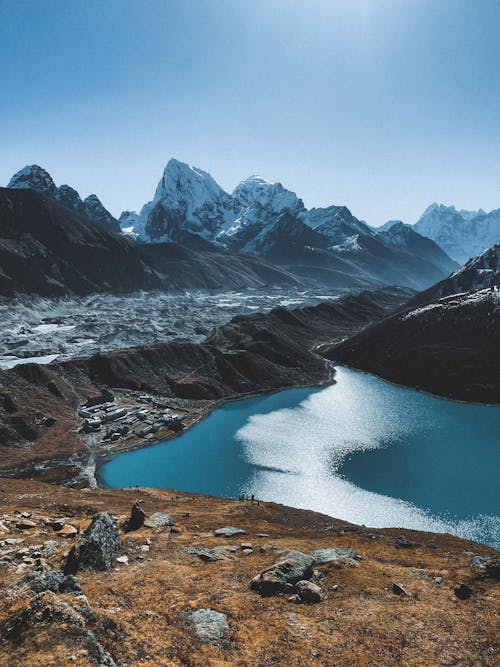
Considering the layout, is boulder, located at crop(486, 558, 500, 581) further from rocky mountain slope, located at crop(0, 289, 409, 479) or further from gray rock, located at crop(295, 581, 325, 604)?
rocky mountain slope, located at crop(0, 289, 409, 479)

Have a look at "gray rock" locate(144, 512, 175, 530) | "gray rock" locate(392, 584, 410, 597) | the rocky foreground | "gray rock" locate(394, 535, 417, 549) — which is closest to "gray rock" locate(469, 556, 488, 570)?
the rocky foreground

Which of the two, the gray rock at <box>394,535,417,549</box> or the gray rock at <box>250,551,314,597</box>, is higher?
the gray rock at <box>250,551,314,597</box>

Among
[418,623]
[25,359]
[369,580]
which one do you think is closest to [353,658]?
[418,623]

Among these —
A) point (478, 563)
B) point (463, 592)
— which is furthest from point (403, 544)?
point (463, 592)

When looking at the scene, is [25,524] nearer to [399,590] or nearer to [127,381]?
[399,590]

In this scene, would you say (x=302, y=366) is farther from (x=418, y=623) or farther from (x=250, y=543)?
(x=418, y=623)

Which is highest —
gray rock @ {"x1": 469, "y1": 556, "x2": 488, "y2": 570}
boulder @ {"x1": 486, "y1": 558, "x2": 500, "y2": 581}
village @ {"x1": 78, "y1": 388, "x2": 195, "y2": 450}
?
boulder @ {"x1": 486, "y1": 558, "x2": 500, "y2": 581}
